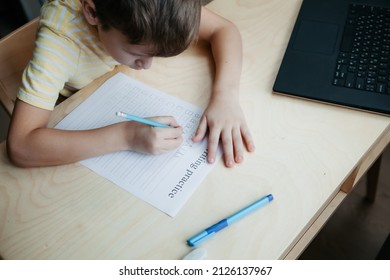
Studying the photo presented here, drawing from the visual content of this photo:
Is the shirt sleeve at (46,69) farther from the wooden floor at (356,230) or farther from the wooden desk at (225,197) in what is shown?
the wooden floor at (356,230)

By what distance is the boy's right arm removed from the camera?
0.71m

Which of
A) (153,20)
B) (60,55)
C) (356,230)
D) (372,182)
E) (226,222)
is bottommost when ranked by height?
(356,230)

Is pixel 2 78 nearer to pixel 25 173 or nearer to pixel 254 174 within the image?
pixel 25 173

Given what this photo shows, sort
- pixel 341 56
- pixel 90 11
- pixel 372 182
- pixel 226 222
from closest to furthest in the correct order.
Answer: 1. pixel 226 222
2. pixel 90 11
3. pixel 341 56
4. pixel 372 182

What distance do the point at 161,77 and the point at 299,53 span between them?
32 centimetres

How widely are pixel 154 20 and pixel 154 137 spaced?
0.68 ft

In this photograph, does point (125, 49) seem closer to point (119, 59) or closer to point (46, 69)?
point (119, 59)

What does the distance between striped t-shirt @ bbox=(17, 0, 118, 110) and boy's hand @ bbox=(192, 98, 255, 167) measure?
296 mm

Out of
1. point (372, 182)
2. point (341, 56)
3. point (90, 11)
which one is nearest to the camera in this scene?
point (90, 11)

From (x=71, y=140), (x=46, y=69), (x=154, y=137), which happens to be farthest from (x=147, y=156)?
(x=46, y=69)

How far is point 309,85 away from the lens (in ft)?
2.60

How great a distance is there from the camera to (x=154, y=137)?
0.70 meters

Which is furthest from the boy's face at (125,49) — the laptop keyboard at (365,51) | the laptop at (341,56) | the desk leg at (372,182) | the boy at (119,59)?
the desk leg at (372,182)
